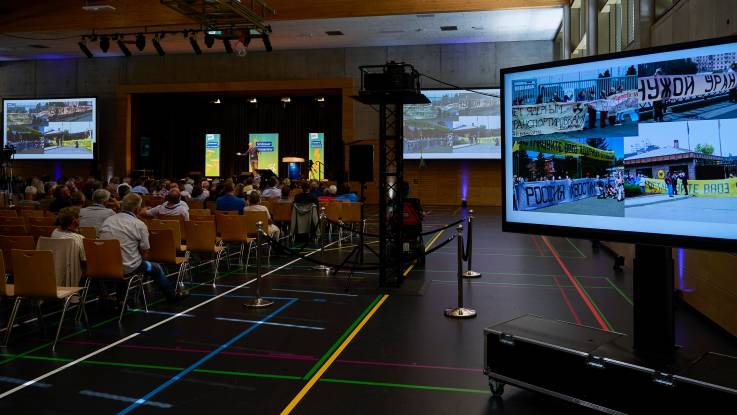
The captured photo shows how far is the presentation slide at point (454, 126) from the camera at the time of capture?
841 inches

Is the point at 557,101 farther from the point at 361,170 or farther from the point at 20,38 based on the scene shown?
the point at 20,38

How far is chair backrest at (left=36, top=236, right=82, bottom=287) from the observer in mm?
5602

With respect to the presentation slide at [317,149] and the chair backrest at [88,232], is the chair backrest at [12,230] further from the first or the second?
the presentation slide at [317,149]

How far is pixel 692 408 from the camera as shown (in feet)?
9.27

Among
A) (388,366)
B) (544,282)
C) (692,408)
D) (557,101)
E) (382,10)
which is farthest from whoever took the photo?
(382,10)

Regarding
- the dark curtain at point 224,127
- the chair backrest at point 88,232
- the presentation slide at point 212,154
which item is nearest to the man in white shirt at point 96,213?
the chair backrest at point 88,232

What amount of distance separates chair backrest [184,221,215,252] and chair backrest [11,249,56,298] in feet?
8.85

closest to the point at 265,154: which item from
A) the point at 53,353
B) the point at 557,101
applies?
the point at 53,353

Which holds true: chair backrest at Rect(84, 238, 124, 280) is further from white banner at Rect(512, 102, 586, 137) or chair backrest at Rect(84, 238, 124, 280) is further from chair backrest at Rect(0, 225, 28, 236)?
white banner at Rect(512, 102, 586, 137)

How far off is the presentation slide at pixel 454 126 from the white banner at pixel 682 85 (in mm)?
18366

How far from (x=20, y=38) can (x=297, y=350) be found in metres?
21.5

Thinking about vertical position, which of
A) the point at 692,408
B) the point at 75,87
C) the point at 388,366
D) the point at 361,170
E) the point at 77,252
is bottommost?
the point at 388,366

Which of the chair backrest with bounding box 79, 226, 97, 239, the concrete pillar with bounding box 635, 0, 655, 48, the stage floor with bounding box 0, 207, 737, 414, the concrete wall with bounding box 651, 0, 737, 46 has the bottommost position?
the stage floor with bounding box 0, 207, 737, 414

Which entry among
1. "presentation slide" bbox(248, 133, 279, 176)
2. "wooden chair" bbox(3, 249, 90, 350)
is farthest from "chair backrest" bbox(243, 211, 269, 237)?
"presentation slide" bbox(248, 133, 279, 176)
